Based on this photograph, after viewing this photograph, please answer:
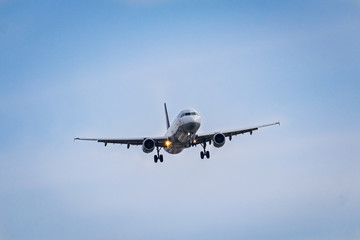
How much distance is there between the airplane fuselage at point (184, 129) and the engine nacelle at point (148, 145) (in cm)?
221

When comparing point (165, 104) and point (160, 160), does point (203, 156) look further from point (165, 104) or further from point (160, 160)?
point (165, 104)

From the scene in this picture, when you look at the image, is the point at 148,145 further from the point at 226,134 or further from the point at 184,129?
the point at 226,134

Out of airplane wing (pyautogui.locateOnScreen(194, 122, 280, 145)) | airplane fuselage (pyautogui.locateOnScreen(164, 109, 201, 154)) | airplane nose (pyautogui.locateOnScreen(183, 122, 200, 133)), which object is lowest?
airplane nose (pyautogui.locateOnScreen(183, 122, 200, 133))

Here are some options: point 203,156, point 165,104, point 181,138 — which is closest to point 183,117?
point 181,138

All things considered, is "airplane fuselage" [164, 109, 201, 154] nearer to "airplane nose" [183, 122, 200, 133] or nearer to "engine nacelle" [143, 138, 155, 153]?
"airplane nose" [183, 122, 200, 133]

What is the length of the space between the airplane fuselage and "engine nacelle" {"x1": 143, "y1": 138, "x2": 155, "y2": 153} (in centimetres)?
221

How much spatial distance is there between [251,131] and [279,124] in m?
4.69

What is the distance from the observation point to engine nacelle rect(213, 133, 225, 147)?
72.8 meters

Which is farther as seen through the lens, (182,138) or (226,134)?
(226,134)

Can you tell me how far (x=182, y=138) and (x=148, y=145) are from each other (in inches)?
185

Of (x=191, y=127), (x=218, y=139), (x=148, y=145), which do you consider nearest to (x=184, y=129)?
(x=191, y=127)

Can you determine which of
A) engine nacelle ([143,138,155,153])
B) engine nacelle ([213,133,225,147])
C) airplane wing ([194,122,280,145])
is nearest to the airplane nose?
engine nacelle ([213,133,225,147])

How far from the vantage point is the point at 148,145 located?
7338 cm

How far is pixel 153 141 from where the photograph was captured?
241 feet
